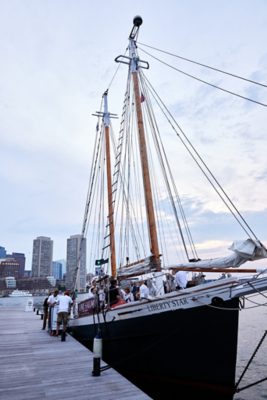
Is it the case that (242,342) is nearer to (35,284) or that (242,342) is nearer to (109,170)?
(109,170)

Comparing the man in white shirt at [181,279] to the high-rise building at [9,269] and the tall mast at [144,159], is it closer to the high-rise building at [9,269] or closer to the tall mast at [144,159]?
the tall mast at [144,159]

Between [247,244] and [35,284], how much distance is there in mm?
165670

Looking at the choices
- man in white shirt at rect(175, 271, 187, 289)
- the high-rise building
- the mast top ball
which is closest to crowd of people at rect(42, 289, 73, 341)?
man in white shirt at rect(175, 271, 187, 289)

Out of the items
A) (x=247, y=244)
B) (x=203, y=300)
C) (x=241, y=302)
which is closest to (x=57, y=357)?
(x=203, y=300)

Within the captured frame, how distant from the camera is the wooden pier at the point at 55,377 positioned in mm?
6254

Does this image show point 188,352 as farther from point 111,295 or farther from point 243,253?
point 111,295

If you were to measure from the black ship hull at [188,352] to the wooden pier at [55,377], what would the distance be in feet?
6.16

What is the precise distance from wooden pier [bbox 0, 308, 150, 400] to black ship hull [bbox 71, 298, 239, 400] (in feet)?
6.16

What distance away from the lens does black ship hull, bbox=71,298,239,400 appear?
27.5 ft

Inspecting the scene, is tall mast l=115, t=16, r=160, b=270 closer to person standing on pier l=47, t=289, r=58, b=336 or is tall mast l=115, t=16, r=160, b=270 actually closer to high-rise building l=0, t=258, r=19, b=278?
person standing on pier l=47, t=289, r=58, b=336

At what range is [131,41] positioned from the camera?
15.6 metres

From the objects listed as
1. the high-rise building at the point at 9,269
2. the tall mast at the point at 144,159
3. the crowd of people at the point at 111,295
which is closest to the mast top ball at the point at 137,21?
the tall mast at the point at 144,159

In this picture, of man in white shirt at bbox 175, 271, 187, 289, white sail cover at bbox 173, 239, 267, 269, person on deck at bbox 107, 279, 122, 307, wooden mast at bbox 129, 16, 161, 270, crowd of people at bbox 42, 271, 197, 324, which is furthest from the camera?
person on deck at bbox 107, 279, 122, 307

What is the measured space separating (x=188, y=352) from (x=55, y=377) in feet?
12.6
